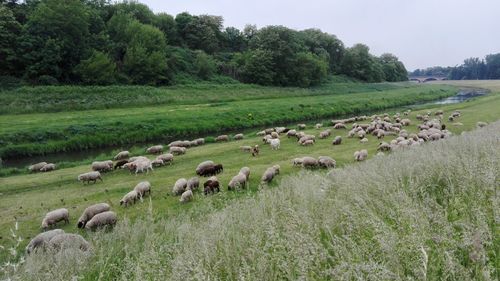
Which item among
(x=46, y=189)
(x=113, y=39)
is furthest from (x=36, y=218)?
(x=113, y=39)

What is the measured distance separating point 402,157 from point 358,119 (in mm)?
22936

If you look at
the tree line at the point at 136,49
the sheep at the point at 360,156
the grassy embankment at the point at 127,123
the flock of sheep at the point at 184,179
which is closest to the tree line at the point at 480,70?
the tree line at the point at 136,49

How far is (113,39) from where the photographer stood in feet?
217

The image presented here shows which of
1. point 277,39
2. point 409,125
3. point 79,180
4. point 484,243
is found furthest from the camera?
point 277,39

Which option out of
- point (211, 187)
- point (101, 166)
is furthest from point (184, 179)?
point (101, 166)

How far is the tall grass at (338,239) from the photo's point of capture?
157 inches

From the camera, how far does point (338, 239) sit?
4.52 meters

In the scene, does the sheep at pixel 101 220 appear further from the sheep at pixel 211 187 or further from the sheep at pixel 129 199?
the sheep at pixel 211 187

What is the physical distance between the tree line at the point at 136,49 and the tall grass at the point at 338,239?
161 ft

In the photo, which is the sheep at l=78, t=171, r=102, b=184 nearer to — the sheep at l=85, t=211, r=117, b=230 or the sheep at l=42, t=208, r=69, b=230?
the sheep at l=42, t=208, r=69, b=230

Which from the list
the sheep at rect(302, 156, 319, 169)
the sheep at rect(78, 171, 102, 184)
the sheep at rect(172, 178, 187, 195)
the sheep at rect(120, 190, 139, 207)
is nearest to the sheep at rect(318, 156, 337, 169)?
the sheep at rect(302, 156, 319, 169)

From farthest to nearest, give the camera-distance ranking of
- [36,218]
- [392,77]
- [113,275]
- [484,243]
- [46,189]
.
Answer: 1. [392,77]
2. [46,189]
3. [36,218]
4. [113,275]
5. [484,243]

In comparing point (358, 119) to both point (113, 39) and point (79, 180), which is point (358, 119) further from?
point (113, 39)

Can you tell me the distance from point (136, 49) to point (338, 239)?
62.3m
